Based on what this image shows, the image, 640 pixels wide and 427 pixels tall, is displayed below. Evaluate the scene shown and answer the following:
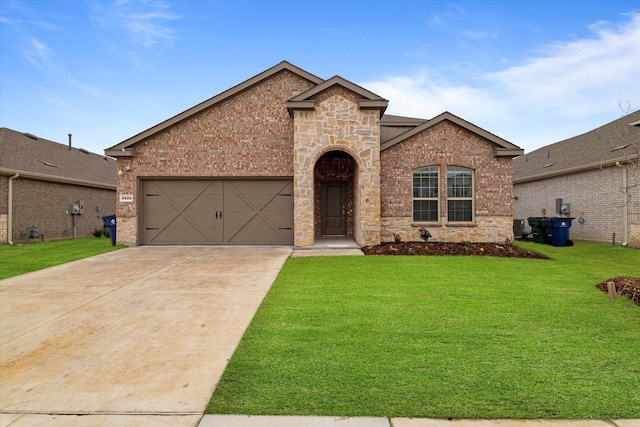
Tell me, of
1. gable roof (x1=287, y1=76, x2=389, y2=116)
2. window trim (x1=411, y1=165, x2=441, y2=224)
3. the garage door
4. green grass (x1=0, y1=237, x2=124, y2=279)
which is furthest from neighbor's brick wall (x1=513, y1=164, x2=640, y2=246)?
green grass (x1=0, y1=237, x2=124, y2=279)

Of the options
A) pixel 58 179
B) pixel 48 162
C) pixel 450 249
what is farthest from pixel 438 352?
pixel 48 162

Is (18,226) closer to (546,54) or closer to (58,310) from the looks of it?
(58,310)

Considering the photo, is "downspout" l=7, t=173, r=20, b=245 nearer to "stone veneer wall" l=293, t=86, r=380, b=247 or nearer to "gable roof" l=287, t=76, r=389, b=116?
"stone veneer wall" l=293, t=86, r=380, b=247

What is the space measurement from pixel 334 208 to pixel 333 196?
534mm

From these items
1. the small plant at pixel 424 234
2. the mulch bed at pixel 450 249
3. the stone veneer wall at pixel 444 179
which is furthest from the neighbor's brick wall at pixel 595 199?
the small plant at pixel 424 234

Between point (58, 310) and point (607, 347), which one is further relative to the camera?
point (58, 310)

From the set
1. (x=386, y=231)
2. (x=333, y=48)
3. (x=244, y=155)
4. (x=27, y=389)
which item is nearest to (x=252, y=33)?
(x=333, y=48)

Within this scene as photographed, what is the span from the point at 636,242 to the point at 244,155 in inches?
621

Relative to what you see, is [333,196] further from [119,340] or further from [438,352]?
[438,352]

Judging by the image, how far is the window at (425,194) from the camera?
13.3 m

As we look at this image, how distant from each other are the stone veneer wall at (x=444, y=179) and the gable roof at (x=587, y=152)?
484cm

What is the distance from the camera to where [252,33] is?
1817 cm

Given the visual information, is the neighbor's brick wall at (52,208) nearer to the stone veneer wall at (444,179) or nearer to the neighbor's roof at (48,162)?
the neighbor's roof at (48,162)

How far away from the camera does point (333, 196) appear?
15508 millimetres
